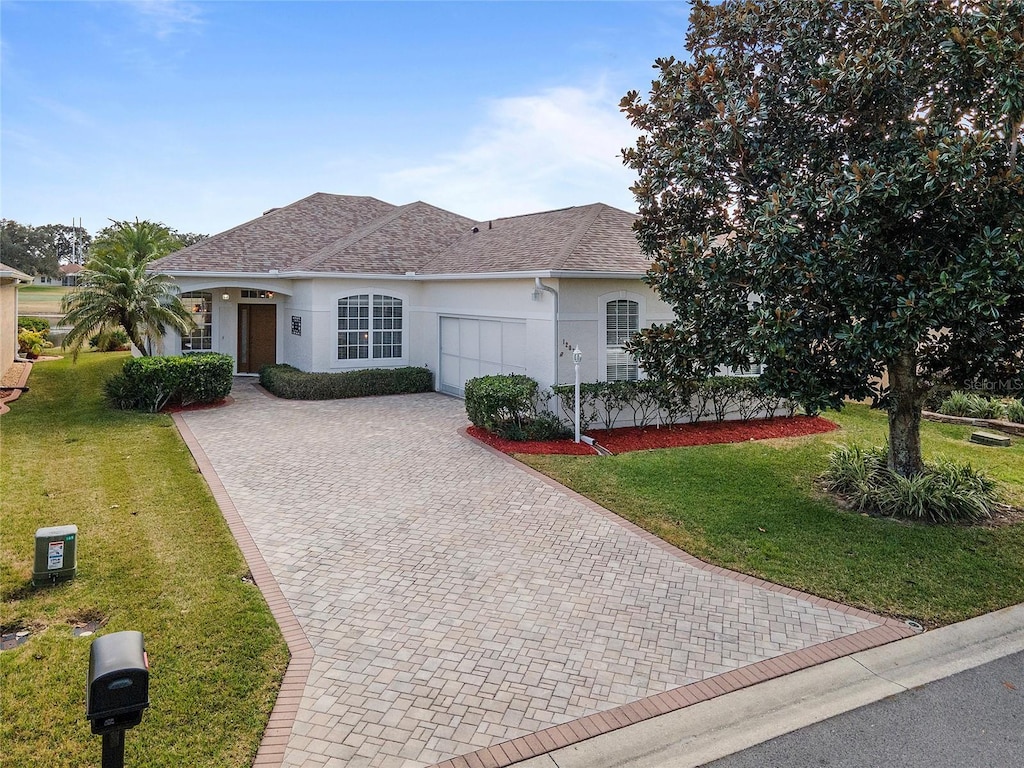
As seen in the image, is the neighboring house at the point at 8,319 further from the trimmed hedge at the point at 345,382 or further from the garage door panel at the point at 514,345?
the garage door panel at the point at 514,345

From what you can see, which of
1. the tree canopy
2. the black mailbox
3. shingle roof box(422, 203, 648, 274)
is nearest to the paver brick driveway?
the black mailbox

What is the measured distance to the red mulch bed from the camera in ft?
41.0

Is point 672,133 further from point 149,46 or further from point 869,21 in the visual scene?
point 149,46

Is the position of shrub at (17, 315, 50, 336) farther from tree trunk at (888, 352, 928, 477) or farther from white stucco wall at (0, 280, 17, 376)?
tree trunk at (888, 352, 928, 477)

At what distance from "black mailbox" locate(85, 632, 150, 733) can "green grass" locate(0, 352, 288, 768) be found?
1300 mm

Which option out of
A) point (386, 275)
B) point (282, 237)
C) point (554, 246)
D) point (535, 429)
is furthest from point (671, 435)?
point (282, 237)

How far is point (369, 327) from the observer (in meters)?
19.2

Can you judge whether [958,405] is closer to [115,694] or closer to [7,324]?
[115,694]

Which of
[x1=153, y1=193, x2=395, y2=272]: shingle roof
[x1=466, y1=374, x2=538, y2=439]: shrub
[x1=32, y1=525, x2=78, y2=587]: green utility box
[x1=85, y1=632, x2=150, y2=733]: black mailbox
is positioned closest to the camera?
[x1=85, y1=632, x2=150, y2=733]: black mailbox

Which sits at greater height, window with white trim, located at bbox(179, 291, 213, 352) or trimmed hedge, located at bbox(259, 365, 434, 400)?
window with white trim, located at bbox(179, 291, 213, 352)

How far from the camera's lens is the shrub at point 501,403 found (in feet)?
42.4

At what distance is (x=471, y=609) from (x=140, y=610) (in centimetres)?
297

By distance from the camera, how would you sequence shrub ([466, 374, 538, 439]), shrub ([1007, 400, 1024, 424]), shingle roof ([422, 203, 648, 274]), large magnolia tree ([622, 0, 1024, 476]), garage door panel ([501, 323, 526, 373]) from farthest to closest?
garage door panel ([501, 323, 526, 373]), shrub ([1007, 400, 1024, 424]), shingle roof ([422, 203, 648, 274]), shrub ([466, 374, 538, 439]), large magnolia tree ([622, 0, 1024, 476])

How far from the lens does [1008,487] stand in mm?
10219
